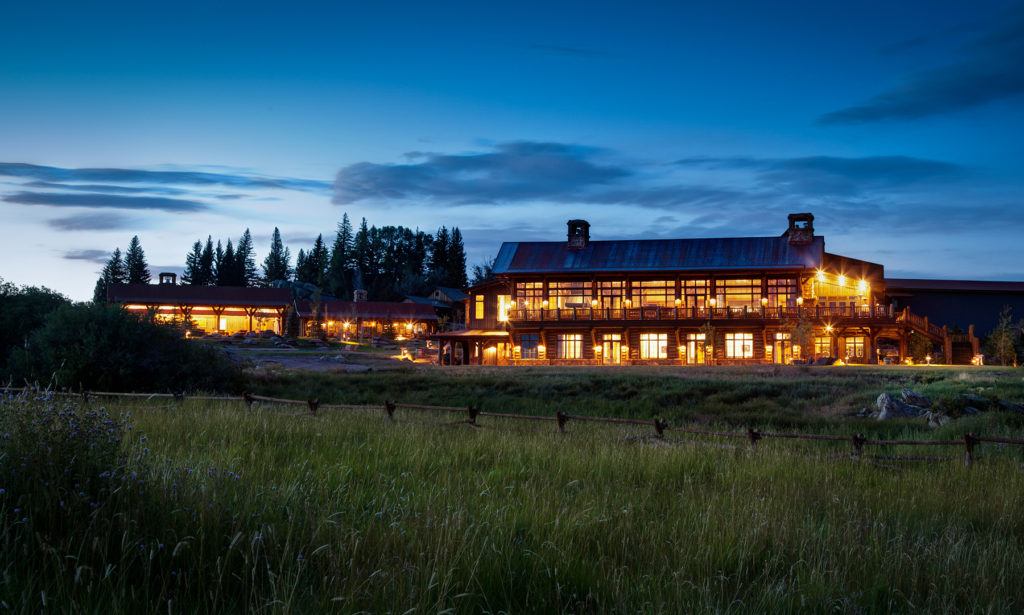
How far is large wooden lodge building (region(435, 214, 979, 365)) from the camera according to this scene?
43.4 metres

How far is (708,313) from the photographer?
Answer: 145ft

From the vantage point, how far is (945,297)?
50.4 metres

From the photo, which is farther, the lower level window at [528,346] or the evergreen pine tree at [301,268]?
the evergreen pine tree at [301,268]

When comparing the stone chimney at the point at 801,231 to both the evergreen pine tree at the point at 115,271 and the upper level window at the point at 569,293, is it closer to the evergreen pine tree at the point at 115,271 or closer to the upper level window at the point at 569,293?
the upper level window at the point at 569,293

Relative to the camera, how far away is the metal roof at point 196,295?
233 ft

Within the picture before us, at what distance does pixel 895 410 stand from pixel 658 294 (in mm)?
26987

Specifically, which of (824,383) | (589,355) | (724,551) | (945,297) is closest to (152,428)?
(724,551)

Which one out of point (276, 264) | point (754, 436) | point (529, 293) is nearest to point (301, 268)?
Answer: point (276, 264)

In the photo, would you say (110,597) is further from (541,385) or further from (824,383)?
(824,383)

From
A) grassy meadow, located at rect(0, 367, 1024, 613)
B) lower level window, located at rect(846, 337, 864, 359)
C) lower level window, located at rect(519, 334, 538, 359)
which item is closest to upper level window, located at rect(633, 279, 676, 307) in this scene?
lower level window, located at rect(519, 334, 538, 359)

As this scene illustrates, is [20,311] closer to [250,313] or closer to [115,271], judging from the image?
[250,313]

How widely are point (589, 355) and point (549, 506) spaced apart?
131 feet

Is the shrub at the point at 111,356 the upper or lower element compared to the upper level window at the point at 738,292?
lower

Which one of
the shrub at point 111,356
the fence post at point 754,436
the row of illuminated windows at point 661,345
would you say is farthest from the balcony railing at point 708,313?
the fence post at point 754,436
